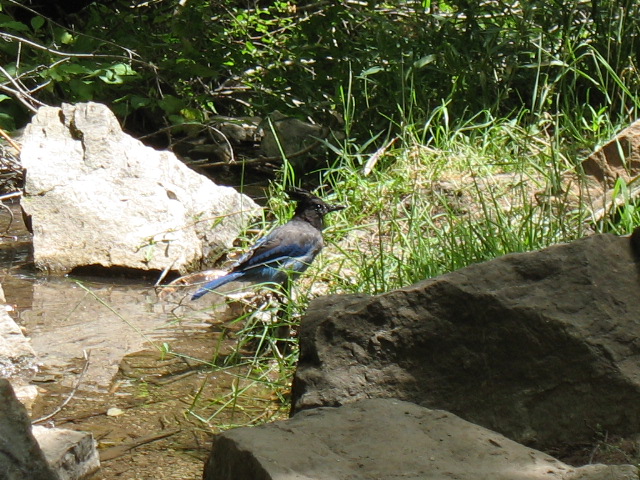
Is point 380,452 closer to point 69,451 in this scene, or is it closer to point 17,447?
point 17,447

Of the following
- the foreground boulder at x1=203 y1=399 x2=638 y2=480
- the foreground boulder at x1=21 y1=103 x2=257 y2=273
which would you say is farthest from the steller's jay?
the foreground boulder at x1=203 y1=399 x2=638 y2=480

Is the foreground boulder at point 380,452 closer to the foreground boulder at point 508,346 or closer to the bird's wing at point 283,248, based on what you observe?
the foreground boulder at point 508,346

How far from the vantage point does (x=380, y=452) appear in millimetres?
2348

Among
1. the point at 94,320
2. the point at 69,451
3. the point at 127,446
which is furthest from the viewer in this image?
the point at 94,320

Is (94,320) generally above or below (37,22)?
below

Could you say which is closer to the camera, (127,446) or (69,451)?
(69,451)

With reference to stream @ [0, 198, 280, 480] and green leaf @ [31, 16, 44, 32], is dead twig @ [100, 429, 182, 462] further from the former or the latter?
green leaf @ [31, 16, 44, 32]

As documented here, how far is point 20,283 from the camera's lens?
5465 mm

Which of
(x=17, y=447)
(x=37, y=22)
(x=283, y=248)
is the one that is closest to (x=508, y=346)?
(x=17, y=447)

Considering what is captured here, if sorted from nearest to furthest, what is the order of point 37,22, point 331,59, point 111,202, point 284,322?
point 284,322 → point 111,202 → point 331,59 → point 37,22

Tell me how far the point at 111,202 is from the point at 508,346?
352 centimetres

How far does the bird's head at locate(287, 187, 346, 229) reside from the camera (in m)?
5.24

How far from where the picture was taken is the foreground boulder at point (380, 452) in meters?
2.22

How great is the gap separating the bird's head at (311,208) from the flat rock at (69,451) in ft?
7.88
